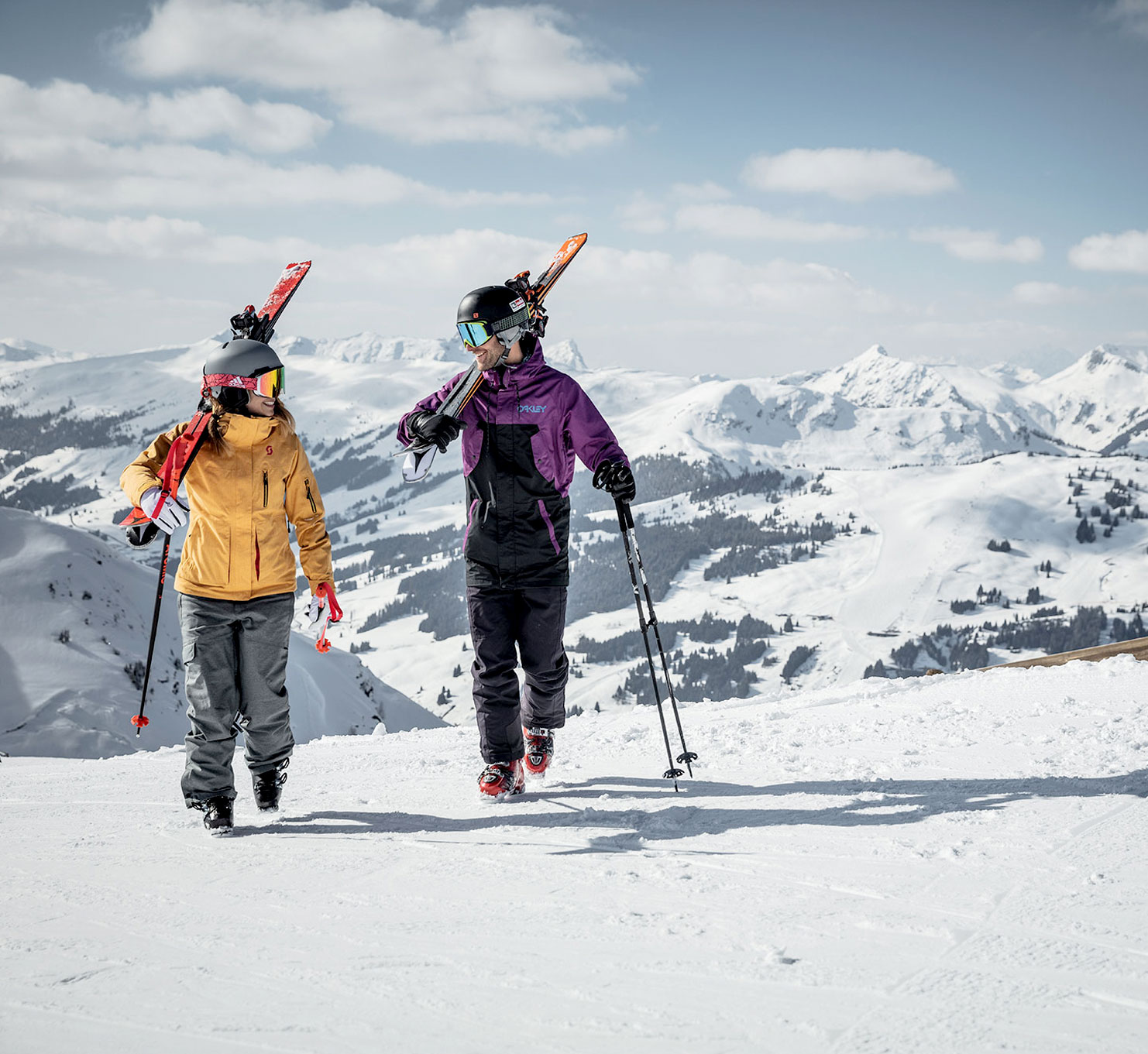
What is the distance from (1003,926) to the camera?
113 inches

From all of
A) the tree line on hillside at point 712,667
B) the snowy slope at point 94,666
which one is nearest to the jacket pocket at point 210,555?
the snowy slope at point 94,666

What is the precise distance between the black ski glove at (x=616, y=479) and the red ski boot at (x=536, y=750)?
1.72m

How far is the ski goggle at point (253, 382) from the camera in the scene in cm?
475

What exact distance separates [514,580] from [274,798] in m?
1.93

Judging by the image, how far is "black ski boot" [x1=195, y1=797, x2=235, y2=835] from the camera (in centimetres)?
451

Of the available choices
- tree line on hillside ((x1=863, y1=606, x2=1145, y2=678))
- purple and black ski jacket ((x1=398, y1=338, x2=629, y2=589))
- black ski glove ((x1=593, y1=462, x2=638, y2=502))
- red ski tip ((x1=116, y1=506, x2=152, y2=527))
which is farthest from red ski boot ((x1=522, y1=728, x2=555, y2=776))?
tree line on hillside ((x1=863, y1=606, x2=1145, y2=678))

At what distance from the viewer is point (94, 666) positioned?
104ft

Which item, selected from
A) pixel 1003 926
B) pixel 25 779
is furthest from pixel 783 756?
pixel 25 779

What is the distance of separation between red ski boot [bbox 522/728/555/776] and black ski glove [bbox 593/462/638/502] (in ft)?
5.63

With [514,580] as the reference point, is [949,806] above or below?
below

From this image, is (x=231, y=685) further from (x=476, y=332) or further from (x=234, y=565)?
(x=476, y=332)

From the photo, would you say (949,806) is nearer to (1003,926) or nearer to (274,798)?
(1003,926)

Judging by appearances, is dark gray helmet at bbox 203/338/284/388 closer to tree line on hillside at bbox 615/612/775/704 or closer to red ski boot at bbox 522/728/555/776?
red ski boot at bbox 522/728/555/776

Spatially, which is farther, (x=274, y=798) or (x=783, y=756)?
(x=783, y=756)
